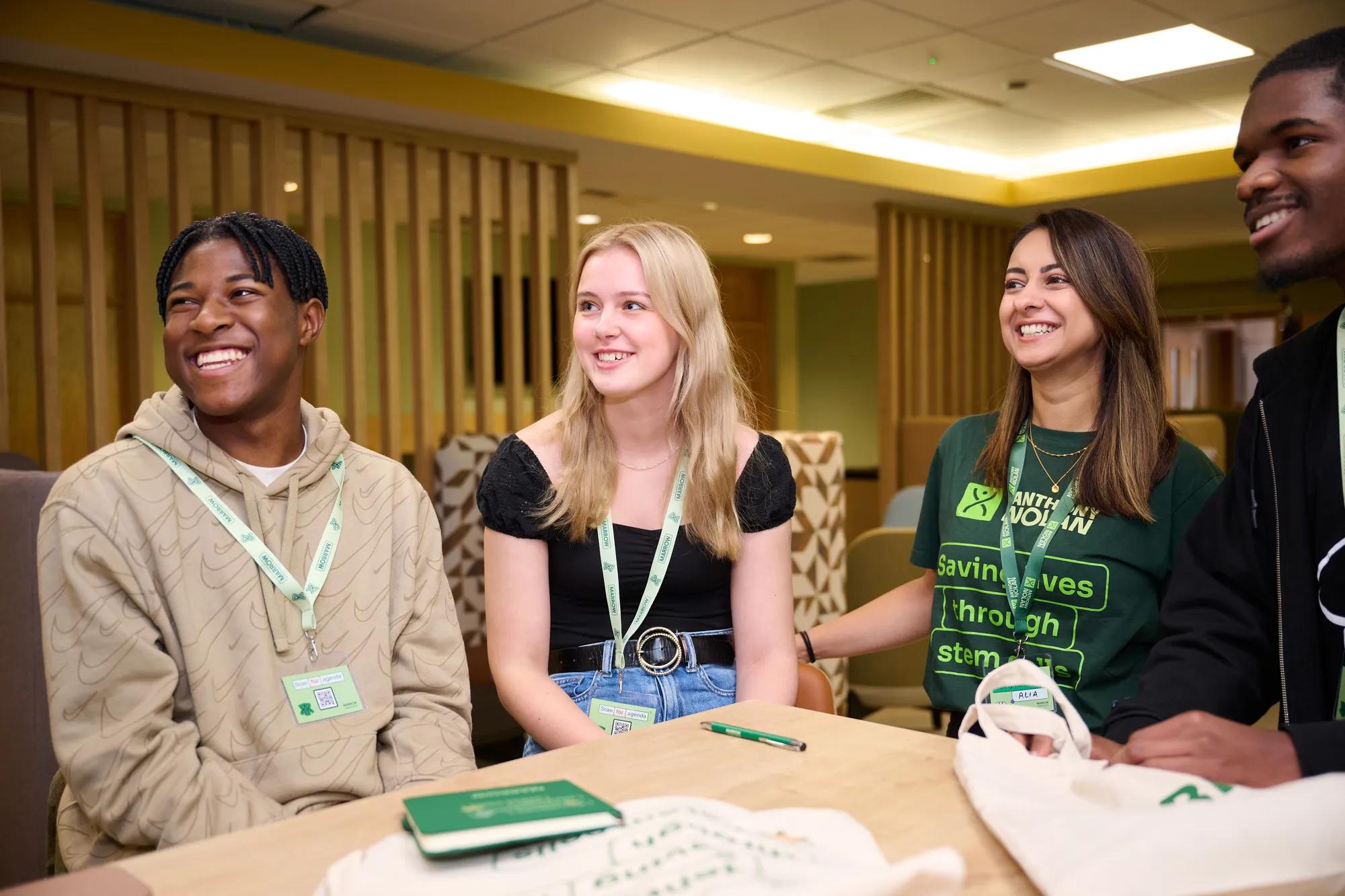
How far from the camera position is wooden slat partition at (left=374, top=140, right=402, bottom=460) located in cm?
561

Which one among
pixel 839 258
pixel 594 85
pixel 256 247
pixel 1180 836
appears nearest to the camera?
pixel 1180 836

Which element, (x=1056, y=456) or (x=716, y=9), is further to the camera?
(x=716, y=9)

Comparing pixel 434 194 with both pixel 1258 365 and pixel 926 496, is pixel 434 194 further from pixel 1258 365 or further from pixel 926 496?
pixel 1258 365

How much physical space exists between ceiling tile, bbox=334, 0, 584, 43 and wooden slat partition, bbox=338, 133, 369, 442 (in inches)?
34.7

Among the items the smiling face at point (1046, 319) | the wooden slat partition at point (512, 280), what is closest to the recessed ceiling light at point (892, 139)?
the wooden slat partition at point (512, 280)

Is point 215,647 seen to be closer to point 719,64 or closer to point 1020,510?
point 1020,510

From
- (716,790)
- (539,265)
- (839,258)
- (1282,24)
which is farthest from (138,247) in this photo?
(839,258)

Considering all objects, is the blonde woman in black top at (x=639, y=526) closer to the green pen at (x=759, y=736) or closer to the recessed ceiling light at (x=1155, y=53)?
the green pen at (x=759, y=736)

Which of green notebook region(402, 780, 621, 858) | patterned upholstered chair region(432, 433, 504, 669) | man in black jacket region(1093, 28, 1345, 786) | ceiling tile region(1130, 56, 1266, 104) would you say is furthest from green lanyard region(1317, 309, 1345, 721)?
ceiling tile region(1130, 56, 1266, 104)

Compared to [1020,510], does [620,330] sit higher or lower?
higher

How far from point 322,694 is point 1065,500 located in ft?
4.00

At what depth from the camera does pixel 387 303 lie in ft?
18.8

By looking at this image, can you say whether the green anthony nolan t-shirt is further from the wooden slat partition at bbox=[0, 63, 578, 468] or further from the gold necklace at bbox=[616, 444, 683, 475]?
the wooden slat partition at bbox=[0, 63, 578, 468]

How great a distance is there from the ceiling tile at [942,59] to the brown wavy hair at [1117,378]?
11.9ft
